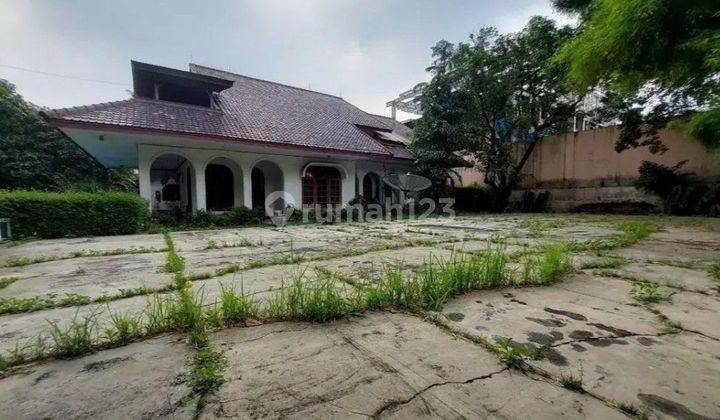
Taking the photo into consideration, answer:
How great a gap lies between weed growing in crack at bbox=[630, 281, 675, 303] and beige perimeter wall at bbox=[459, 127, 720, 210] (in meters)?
9.84

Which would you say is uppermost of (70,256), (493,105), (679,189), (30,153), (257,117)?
(493,105)

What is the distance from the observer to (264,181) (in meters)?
11.2

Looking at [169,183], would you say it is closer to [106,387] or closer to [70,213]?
[70,213]

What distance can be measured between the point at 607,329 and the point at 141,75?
36.7 feet

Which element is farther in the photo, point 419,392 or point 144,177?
point 144,177

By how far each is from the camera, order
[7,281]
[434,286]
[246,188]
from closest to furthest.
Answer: [434,286], [7,281], [246,188]

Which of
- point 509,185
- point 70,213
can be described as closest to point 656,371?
point 70,213

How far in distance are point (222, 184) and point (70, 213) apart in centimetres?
475

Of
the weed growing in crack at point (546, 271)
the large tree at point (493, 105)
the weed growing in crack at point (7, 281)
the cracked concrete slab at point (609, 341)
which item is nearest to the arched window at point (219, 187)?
the large tree at point (493, 105)

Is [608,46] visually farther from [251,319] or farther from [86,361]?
[86,361]

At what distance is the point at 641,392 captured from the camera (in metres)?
0.89

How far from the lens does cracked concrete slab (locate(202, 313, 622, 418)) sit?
84 centimetres

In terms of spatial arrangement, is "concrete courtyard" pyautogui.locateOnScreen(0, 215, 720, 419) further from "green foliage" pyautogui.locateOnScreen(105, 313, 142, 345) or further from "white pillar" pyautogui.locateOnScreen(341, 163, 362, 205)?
"white pillar" pyautogui.locateOnScreen(341, 163, 362, 205)

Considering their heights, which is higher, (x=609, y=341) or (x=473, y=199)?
(x=473, y=199)
